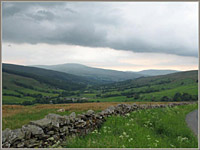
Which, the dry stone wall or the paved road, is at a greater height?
the dry stone wall

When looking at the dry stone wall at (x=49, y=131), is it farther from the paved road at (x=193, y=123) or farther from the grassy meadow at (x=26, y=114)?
the paved road at (x=193, y=123)

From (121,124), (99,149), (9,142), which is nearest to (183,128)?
(121,124)

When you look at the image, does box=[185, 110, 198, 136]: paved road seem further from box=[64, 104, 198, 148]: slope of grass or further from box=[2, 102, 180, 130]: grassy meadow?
box=[2, 102, 180, 130]: grassy meadow

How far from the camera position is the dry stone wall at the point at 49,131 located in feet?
24.8

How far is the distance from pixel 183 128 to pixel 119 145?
7.21m

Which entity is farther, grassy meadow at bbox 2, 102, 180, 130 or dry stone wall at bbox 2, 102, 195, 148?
grassy meadow at bbox 2, 102, 180, 130

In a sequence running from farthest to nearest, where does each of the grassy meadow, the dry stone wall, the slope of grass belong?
the grassy meadow < the slope of grass < the dry stone wall

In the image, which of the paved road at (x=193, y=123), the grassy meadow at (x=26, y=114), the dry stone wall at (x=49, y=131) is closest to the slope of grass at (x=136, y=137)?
the dry stone wall at (x=49, y=131)

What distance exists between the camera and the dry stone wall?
756 cm

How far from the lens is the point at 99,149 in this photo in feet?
24.6

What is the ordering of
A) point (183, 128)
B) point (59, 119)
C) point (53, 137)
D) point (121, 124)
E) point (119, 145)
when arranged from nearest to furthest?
point (119, 145) → point (53, 137) → point (59, 119) → point (121, 124) → point (183, 128)

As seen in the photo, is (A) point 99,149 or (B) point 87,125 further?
(B) point 87,125

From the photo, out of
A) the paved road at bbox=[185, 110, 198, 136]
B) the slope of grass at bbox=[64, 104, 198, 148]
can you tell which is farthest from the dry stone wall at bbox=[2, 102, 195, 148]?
the paved road at bbox=[185, 110, 198, 136]

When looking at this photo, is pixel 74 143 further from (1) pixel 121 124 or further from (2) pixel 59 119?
(1) pixel 121 124
